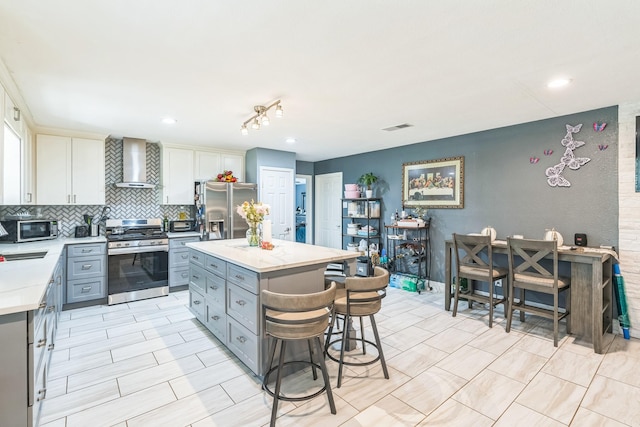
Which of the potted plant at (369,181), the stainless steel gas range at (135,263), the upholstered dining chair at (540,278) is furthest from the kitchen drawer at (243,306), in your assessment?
the potted plant at (369,181)

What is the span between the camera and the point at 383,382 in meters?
2.37

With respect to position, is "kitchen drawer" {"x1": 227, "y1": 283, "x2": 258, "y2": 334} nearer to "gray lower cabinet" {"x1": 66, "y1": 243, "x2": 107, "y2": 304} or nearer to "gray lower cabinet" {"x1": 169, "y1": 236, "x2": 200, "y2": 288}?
"gray lower cabinet" {"x1": 169, "y1": 236, "x2": 200, "y2": 288}

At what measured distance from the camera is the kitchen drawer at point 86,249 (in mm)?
3982

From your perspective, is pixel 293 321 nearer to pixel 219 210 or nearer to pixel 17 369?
pixel 17 369

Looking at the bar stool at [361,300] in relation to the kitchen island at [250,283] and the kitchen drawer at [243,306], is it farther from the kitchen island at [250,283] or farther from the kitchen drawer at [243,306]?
the kitchen drawer at [243,306]

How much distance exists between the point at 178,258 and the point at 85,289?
117 cm

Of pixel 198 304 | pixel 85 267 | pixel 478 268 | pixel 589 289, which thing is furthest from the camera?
pixel 85 267

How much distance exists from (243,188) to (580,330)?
4.70m

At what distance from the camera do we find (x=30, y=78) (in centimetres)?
253

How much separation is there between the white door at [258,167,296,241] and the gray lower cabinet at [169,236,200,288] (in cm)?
148

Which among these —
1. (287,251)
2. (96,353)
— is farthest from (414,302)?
(96,353)

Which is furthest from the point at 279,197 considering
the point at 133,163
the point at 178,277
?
the point at 133,163

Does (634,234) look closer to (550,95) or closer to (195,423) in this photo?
(550,95)

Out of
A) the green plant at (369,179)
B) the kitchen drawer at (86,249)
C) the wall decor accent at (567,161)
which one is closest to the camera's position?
the wall decor accent at (567,161)
